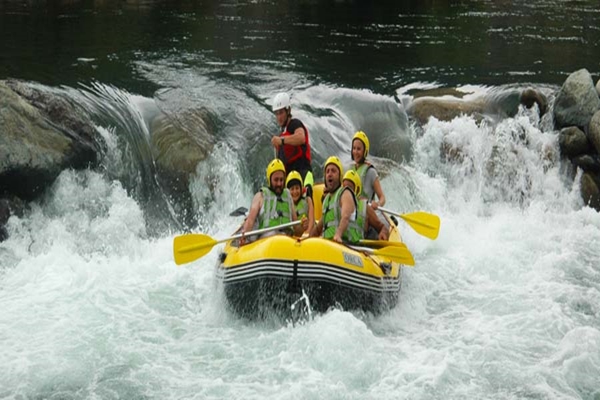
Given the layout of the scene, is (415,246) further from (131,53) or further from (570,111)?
(131,53)

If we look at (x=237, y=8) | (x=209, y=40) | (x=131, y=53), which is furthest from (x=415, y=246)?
(x=237, y=8)

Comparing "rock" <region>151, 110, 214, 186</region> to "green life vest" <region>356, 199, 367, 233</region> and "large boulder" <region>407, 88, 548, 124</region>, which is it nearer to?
"green life vest" <region>356, 199, 367, 233</region>

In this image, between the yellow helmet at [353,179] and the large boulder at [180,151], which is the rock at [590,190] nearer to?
the yellow helmet at [353,179]

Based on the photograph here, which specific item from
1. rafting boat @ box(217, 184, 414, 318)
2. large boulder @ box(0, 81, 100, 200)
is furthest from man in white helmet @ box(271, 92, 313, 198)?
large boulder @ box(0, 81, 100, 200)

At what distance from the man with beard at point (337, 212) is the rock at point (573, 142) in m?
5.85

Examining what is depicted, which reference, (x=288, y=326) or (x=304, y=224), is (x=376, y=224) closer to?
(x=304, y=224)

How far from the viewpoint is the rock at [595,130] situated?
13031mm

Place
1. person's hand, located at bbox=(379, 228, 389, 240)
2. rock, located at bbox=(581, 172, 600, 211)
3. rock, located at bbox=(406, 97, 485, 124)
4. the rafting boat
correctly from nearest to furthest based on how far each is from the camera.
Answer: the rafting boat < person's hand, located at bbox=(379, 228, 389, 240) < rock, located at bbox=(581, 172, 600, 211) < rock, located at bbox=(406, 97, 485, 124)

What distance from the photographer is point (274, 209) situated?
8898 millimetres

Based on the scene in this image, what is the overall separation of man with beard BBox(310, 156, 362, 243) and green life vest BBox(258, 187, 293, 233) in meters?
0.36

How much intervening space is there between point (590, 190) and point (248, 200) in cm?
542

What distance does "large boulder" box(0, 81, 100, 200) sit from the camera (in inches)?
397

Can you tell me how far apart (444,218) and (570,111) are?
313cm

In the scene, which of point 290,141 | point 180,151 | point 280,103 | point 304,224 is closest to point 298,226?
point 304,224
